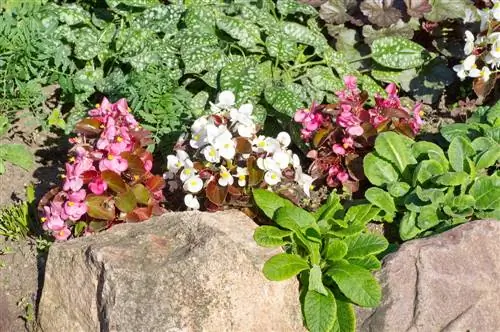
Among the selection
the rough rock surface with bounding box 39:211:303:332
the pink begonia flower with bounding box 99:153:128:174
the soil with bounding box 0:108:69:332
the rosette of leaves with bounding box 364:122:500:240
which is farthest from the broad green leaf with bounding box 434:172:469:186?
the soil with bounding box 0:108:69:332

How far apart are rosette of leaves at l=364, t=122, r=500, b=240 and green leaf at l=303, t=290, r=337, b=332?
2.10 ft

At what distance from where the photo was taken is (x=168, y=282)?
3123 millimetres

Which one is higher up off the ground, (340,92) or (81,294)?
(340,92)

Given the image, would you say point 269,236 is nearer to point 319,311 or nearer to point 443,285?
point 319,311

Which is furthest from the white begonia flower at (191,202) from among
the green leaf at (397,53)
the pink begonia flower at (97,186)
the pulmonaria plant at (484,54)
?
the pulmonaria plant at (484,54)

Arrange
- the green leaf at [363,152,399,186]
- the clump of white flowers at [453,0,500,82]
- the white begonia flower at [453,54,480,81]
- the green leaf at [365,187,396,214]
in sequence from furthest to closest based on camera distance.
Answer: the white begonia flower at [453,54,480,81], the clump of white flowers at [453,0,500,82], the green leaf at [363,152,399,186], the green leaf at [365,187,396,214]

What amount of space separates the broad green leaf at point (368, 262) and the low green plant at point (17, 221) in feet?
5.30

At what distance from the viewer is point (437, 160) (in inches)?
152

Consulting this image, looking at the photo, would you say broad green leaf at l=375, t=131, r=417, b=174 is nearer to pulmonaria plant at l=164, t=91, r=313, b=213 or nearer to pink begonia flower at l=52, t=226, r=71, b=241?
pulmonaria plant at l=164, t=91, r=313, b=213

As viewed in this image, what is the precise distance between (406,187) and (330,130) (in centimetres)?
47

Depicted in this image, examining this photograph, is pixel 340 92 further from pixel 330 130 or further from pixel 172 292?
pixel 172 292

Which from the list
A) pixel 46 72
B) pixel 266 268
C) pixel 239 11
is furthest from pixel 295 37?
pixel 266 268

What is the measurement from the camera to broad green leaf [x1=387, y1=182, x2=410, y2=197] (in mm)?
3838

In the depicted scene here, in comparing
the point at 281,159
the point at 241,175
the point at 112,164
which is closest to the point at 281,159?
the point at 281,159
